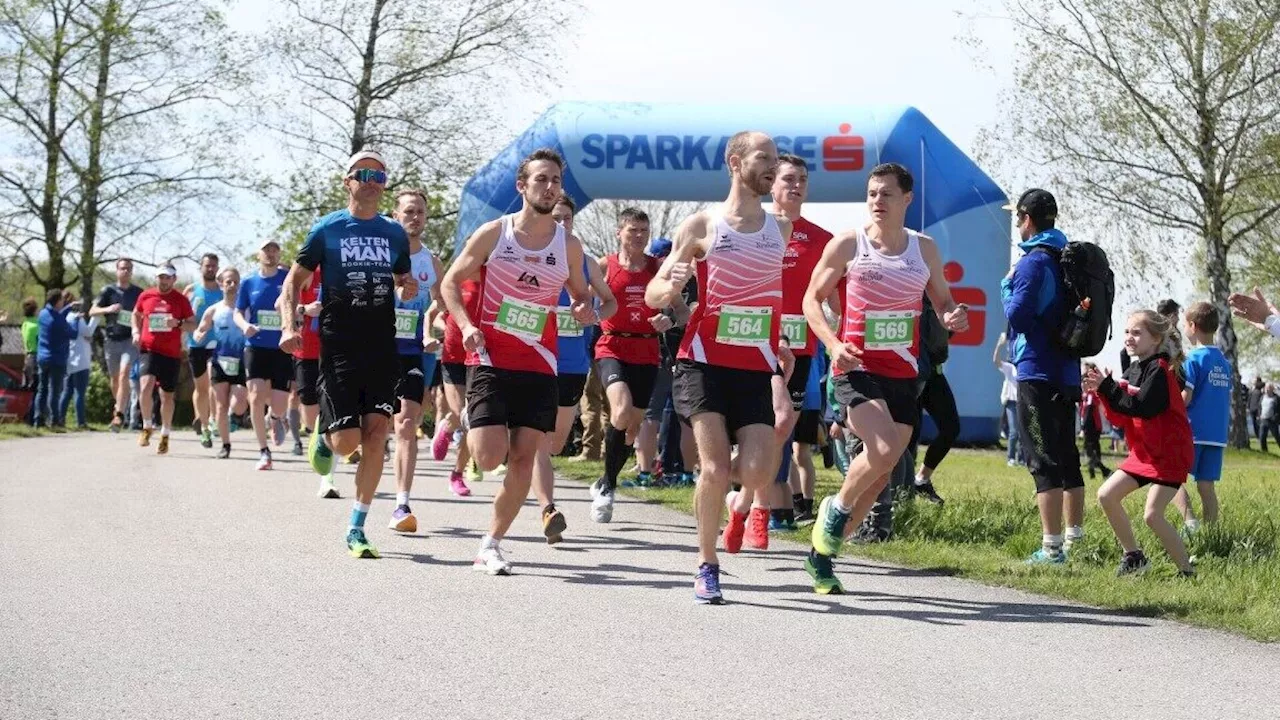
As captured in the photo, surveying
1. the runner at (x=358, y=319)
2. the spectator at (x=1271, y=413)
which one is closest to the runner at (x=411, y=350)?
the runner at (x=358, y=319)

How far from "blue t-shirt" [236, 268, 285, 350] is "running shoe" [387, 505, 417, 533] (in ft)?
19.2

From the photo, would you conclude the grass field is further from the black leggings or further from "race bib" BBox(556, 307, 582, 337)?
"race bib" BBox(556, 307, 582, 337)

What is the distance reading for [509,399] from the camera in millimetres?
8516

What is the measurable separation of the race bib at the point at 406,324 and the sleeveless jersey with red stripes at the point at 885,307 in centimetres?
445

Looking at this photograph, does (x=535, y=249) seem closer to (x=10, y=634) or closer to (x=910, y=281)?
(x=910, y=281)

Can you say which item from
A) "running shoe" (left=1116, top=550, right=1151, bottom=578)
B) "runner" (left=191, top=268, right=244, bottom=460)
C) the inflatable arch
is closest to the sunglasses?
"running shoe" (left=1116, top=550, right=1151, bottom=578)

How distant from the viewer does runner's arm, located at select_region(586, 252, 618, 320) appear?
8.73 meters

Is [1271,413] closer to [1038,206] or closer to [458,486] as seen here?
[458,486]

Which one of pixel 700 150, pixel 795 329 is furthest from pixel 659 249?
pixel 700 150

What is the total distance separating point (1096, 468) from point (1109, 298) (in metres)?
14.1

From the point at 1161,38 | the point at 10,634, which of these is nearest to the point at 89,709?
the point at 10,634

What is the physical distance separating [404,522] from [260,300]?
20.2 ft

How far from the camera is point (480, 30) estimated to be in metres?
32.7

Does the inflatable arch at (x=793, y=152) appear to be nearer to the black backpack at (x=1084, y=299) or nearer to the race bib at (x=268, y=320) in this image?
the race bib at (x=268, y=320)
